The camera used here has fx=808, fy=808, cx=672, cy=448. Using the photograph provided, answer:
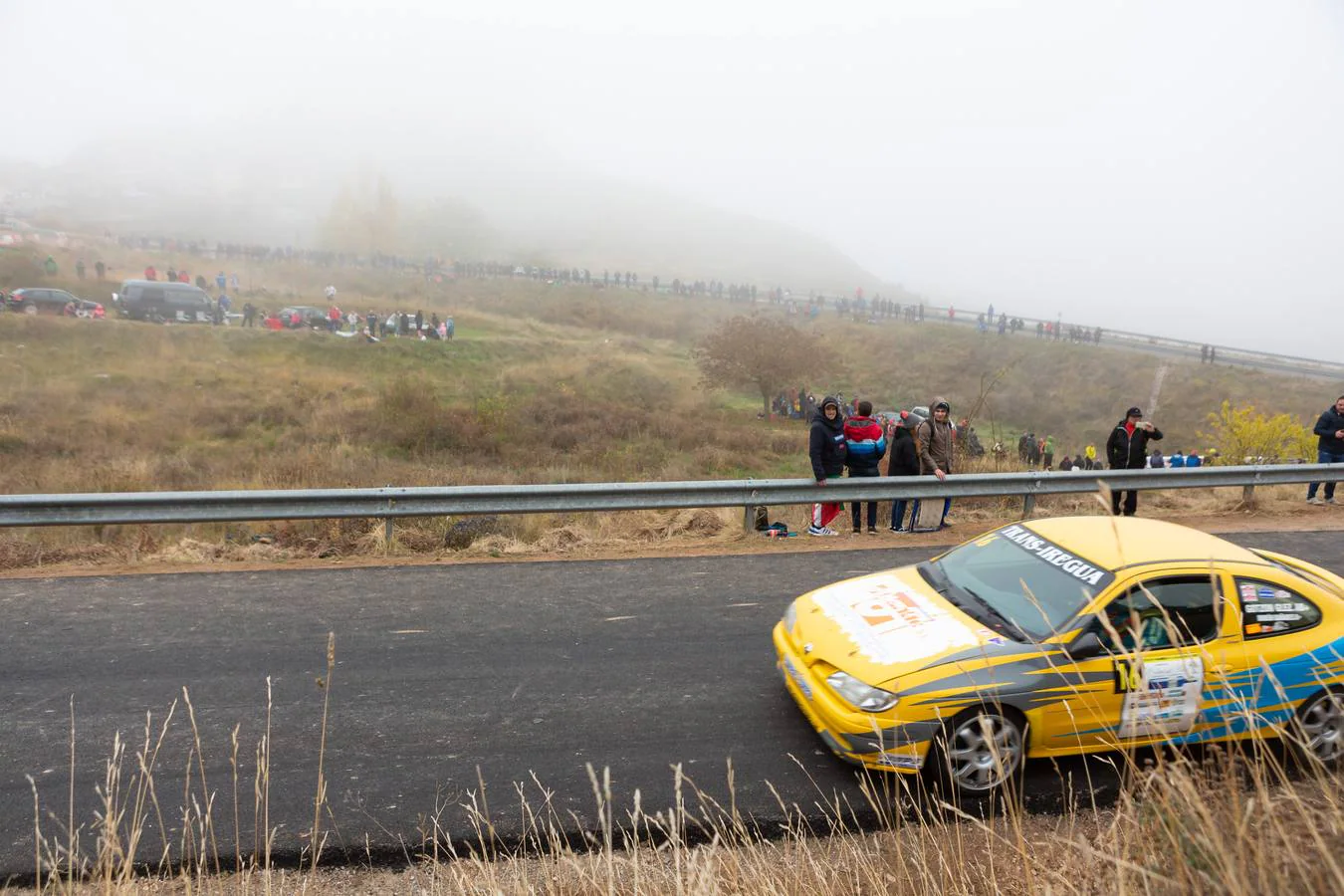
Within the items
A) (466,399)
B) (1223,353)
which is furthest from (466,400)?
(1223,353)

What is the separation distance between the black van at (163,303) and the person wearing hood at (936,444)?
1423 inches

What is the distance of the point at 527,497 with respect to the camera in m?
9.37

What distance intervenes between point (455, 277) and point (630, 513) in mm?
66057

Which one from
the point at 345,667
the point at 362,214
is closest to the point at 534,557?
the point at 345,667

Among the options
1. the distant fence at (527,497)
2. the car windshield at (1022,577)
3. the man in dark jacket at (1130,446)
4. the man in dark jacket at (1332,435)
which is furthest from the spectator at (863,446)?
the man in dark jacket at (1332,435)

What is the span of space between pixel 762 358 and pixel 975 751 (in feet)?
91.6

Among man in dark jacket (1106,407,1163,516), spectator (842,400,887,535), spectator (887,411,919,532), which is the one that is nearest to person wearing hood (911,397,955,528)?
spectator (887,411,919,532)

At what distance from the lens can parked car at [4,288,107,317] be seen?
33872mm

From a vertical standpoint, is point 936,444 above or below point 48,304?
below

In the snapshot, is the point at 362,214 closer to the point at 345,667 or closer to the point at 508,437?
the point at 508,437

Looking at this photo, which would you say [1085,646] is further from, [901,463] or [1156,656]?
[901,463]

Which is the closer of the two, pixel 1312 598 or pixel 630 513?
pixel 1312 598

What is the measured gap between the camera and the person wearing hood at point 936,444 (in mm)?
10500

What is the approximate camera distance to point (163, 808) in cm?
430
